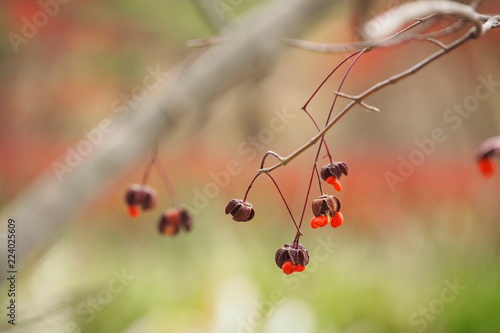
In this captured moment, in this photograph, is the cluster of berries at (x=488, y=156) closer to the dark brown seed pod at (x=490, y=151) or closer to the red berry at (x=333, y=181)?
the dark brown seed pod at (x=490, y=151)

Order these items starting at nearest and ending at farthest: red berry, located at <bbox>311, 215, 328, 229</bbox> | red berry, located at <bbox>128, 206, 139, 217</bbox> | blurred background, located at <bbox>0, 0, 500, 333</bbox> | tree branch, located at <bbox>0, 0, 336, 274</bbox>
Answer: red berry, located at <bbox>311, 215, 328, 229</bbox> < red berry, located at <bbox>128, 206, 139, 217</bbox> < tree branch, located at <bbox>0, 0, 336, 274</bbox> < blurred background, located at <bbox>0, 0, 500, 333</bbox>

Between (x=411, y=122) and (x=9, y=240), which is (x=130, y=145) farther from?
(x=411, y=122)

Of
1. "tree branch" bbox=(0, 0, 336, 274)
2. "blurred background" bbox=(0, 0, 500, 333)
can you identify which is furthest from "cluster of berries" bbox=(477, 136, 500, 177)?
"tree branch" bbox=(0, 0, 336, 274)

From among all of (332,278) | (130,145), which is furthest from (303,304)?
(130,145)

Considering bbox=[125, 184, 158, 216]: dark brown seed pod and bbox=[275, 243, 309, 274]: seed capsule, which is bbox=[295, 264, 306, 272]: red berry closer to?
bbox=[275, 243, 309, 274]: seed capsule

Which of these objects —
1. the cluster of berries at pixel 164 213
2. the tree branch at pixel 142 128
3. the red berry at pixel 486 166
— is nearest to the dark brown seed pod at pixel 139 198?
the cluster of berries at pixel 164 213

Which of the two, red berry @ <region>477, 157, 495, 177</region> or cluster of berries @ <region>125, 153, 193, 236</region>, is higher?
cluster of berries @ <region>125, 153, 193, 236</region>

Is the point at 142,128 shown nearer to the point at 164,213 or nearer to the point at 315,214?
the point at 164,213

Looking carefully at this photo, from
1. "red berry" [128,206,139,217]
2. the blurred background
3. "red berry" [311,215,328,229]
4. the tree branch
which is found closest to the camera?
"red berry" [311,215,328,229]
